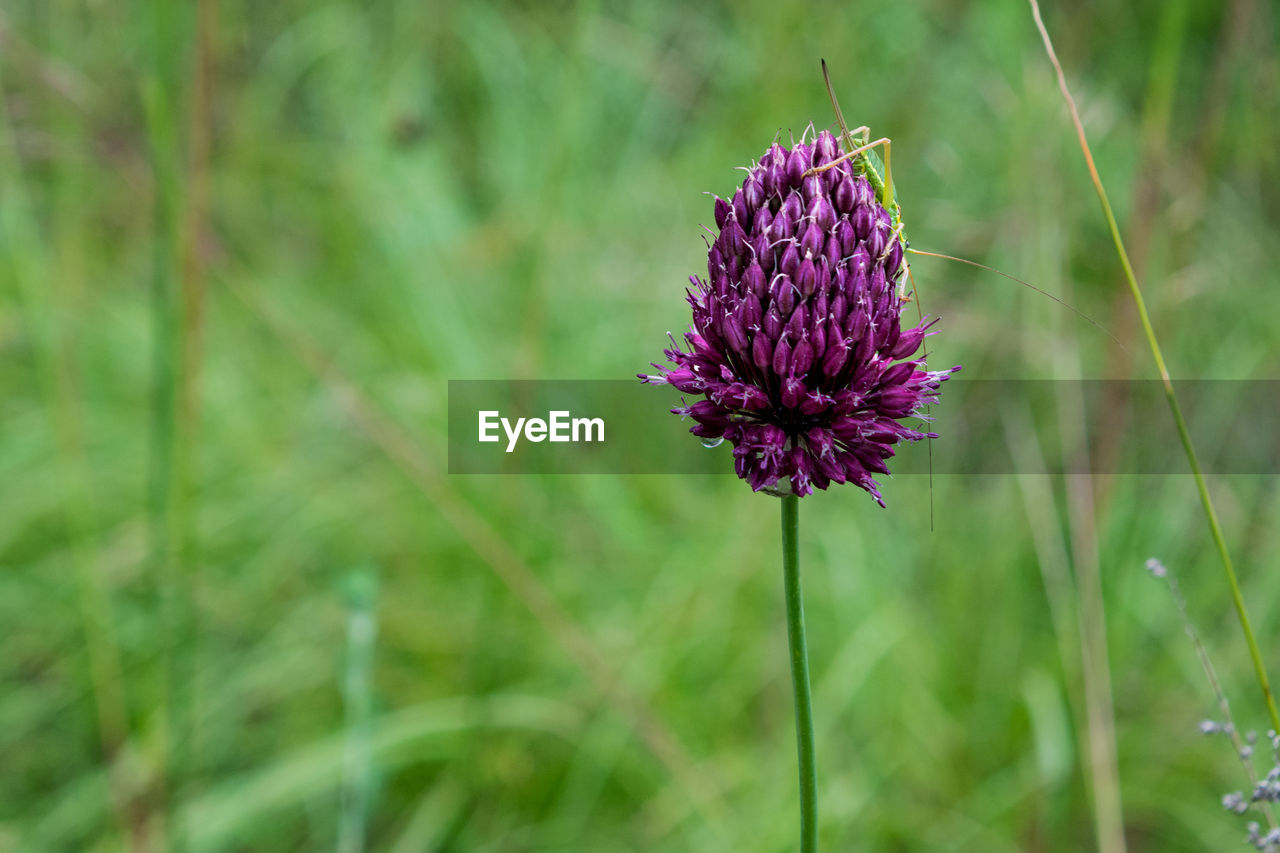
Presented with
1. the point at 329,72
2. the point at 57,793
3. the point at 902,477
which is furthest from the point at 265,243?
the point at 902,477

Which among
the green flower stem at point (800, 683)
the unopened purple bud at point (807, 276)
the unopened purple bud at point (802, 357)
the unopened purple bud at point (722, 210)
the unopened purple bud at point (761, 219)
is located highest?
the unopened purple bud at point (722, 210)

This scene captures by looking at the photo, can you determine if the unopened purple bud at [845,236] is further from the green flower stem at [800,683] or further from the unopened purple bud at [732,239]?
the green flower stem at [800,683]

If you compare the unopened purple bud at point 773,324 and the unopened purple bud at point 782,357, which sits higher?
the unopened purple bud at point 773,324

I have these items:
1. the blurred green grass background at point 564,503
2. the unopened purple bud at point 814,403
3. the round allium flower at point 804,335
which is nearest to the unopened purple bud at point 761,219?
the round allium flower at point 804,335

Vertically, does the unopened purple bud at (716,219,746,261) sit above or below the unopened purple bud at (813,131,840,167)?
below

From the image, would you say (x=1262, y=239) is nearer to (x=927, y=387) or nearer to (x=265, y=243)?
(x=927, y=387)

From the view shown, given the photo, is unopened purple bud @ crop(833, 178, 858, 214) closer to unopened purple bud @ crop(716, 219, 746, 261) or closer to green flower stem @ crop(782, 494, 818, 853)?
unopened purple bud @ crop(716, 219, 746, 261)

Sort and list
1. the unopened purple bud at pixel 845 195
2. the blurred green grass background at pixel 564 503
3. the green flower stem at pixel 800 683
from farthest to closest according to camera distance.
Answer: the blurred green grass background at pixel 564 503, the unopened purple bud at pixel 845 195, the green flower stem at pixel 800 683

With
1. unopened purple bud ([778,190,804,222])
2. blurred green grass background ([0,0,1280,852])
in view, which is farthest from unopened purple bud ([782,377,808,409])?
blurred green grass background ([0,0,1280,852])
